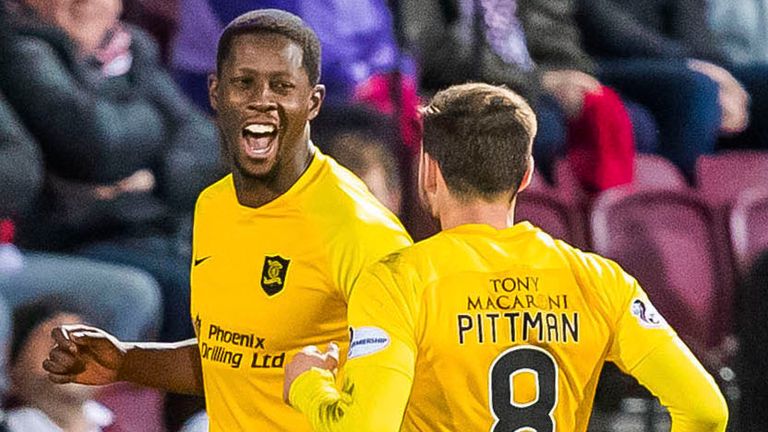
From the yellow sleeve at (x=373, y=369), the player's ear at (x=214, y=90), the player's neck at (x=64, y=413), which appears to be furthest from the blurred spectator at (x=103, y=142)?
the yellow sleeve at (x=373, y=369)

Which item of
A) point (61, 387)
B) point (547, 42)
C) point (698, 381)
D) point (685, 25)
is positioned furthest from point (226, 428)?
point (685, 25)

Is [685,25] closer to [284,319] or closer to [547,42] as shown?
[547,42]

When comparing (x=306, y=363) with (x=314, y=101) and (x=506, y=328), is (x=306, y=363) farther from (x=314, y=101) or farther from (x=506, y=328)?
(x=314, y=101)

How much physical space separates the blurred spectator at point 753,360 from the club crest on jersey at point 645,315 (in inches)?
144

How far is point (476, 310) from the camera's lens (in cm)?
351

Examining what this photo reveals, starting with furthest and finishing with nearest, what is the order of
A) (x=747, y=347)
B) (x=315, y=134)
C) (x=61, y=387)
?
(x=747, y=347) → (x=315, y=134) → (x=61, y=387)

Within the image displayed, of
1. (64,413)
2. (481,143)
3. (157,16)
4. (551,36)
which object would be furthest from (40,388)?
(551,36)

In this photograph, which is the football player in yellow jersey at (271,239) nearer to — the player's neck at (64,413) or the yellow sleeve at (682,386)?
the yellow sleeve at (682,386)

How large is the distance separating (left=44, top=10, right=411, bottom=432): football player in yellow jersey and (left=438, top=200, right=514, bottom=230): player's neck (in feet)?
0.59

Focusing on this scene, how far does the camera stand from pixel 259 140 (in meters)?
3.91

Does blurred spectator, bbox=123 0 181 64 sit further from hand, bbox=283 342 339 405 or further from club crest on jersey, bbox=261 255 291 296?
hand, bbox=283 342 339 405

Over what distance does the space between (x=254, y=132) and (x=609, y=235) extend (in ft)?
11.7

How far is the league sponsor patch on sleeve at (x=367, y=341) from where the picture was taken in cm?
338

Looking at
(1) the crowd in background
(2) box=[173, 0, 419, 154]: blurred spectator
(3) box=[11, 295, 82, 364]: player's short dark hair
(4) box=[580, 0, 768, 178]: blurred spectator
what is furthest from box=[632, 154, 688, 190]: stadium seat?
(3) box=[11, 295, 82, 364]: player's short dark hair
